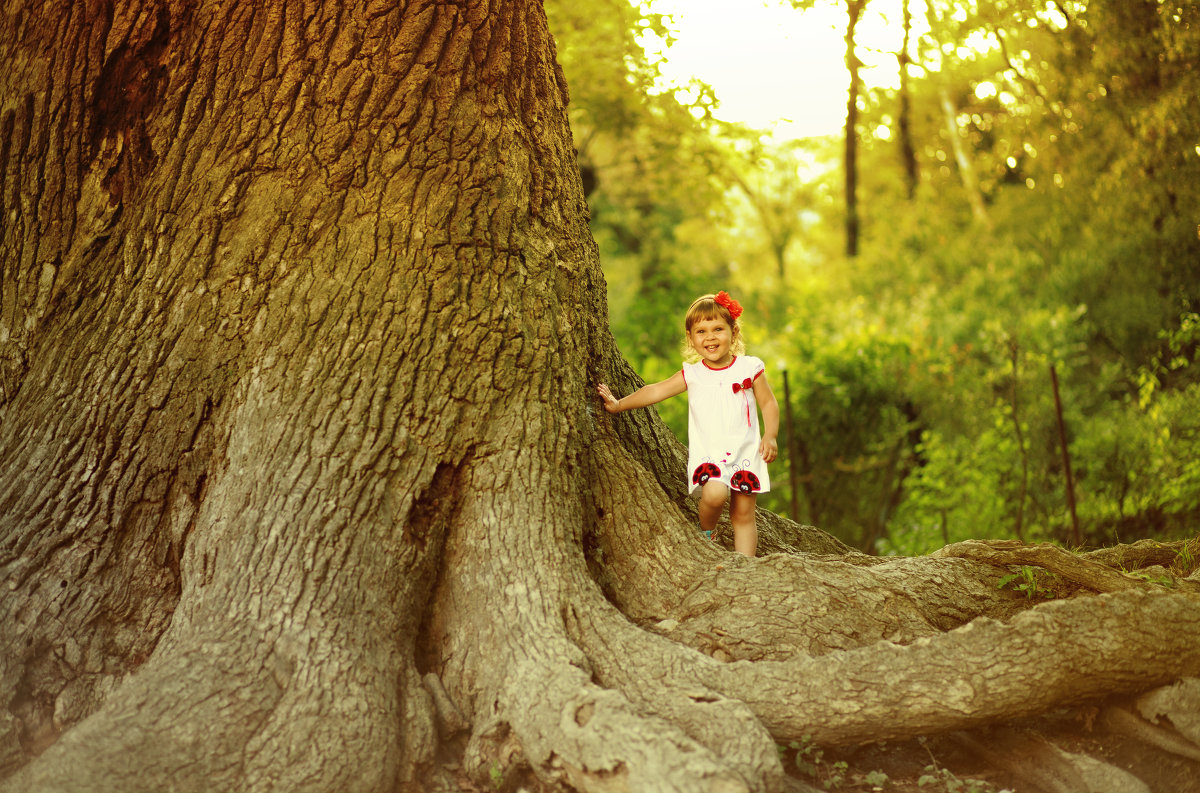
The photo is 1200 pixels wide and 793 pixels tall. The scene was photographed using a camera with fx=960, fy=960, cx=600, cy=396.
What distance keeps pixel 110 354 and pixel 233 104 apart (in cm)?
113

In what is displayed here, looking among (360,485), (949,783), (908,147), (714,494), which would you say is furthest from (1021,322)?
(908,147)

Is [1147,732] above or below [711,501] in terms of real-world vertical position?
below

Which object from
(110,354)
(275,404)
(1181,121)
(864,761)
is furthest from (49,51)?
(1181,121)

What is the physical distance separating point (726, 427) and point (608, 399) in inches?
28.6

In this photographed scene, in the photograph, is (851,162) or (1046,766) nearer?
(1046,766)

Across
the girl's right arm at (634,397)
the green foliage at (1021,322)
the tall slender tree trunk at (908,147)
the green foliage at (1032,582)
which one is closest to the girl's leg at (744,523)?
the girl's right arm at (634,397)

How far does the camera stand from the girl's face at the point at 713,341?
4.71 meters

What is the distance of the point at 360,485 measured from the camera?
3482 millimetres

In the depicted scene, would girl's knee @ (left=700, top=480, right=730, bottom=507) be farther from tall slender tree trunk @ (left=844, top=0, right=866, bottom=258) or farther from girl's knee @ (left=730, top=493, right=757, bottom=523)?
tall slender tree trunk @ (left=844, top=0, right=866, bottom=258)

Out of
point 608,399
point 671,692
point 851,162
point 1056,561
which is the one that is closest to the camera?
point 671,692

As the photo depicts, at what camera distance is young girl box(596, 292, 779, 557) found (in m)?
4.59

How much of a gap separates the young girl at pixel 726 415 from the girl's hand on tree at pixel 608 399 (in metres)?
0.36

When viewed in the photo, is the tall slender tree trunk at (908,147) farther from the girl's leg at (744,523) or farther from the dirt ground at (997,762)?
the dirt ground at (997,762)

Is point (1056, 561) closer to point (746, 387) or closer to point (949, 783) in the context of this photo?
point (949, 783)
